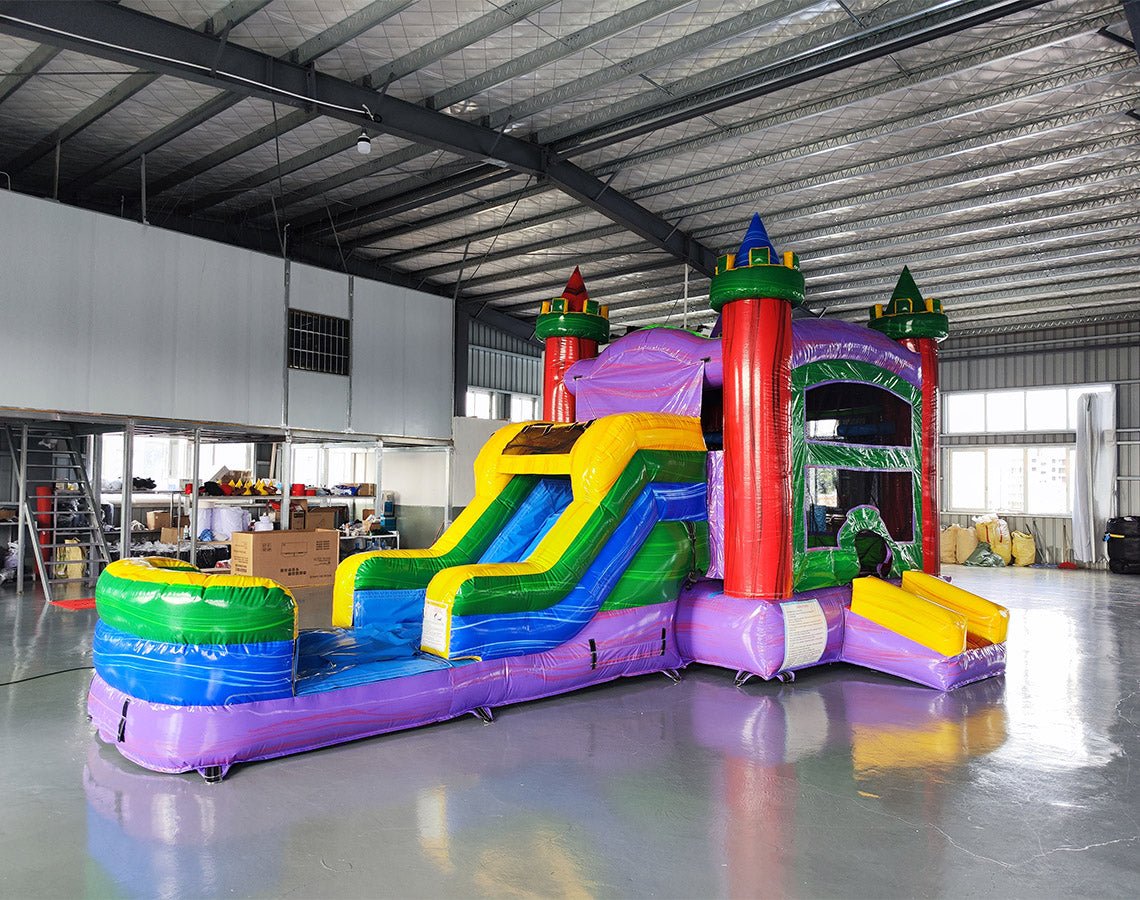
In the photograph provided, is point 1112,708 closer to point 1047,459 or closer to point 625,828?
point 625,828

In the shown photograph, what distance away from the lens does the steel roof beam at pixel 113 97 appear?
639 cm

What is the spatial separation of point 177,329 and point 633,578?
258 inches

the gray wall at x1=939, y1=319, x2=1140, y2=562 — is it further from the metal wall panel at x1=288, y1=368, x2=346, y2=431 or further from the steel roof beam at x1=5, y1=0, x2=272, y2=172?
the steel roof beam at x1=5, y1=0, x2=272, y2=172

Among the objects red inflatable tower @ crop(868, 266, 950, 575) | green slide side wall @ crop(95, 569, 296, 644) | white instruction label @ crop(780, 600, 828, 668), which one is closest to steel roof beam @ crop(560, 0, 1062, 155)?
red inflatable tower @ crop(868, 266, 950, 575)

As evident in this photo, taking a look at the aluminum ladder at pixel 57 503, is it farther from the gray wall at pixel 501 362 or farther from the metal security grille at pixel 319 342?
the gray wall at pixel 501 362

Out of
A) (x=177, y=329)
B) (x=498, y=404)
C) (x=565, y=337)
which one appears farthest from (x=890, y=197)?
(x=498, y=404)

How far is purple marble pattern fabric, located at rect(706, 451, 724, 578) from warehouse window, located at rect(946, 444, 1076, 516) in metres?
11.7

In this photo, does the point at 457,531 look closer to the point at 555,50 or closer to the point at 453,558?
the point at 453,558

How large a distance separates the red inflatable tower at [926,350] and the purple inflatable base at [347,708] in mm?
3248

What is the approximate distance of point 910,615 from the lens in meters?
6.05

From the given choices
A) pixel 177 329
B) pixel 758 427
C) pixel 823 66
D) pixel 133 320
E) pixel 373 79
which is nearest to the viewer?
pixel 758 427

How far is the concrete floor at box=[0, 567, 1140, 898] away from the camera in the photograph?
2969mm

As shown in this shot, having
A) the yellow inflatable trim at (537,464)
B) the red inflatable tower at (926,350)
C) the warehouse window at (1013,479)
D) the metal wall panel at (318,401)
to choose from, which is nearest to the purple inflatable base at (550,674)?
the yellow inflatable trim at (537,464)

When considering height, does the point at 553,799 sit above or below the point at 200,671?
below
